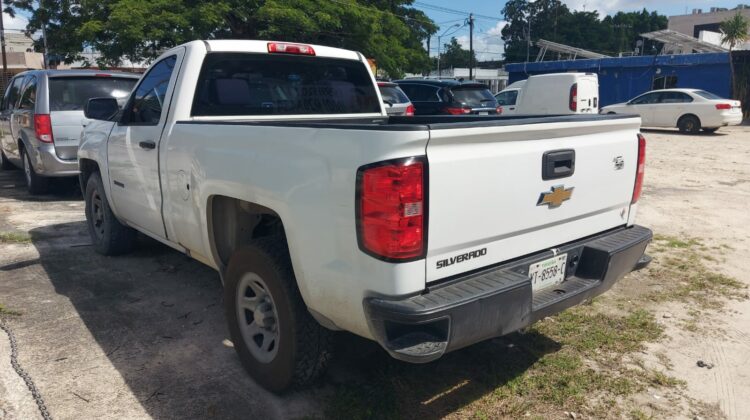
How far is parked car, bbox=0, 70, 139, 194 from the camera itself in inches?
310

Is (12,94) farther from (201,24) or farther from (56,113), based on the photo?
(201,24)

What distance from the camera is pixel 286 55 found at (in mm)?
4461

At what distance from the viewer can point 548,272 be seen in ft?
10.0

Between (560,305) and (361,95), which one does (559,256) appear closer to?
(560,305)

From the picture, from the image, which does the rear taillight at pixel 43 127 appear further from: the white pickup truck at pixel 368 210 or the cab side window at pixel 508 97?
the cab side window at pixel 508 97

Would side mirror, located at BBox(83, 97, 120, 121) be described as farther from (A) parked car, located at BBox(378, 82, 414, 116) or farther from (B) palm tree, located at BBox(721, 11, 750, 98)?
(B) palm tree, located at BBox(721, 11, 750, 98)

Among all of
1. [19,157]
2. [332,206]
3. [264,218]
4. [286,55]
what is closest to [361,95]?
[286,55]

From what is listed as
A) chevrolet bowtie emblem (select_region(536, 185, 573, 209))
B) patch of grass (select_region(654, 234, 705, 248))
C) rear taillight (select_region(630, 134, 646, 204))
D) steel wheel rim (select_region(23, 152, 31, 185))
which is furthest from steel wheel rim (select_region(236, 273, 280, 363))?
steel wheel rim (select_region(23, 152, 31, 185))

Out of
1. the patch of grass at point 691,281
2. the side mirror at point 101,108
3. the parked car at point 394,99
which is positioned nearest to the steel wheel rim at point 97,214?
the side mirror at point 101,108

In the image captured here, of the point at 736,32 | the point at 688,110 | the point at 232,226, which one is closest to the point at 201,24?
the point at 688,110

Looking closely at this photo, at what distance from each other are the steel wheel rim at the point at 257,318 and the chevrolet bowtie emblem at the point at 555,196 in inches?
59.2

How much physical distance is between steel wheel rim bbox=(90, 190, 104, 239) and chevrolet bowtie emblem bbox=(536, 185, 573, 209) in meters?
4.31

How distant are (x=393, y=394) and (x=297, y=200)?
1.27 metres

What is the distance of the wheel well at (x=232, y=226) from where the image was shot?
355 cm
